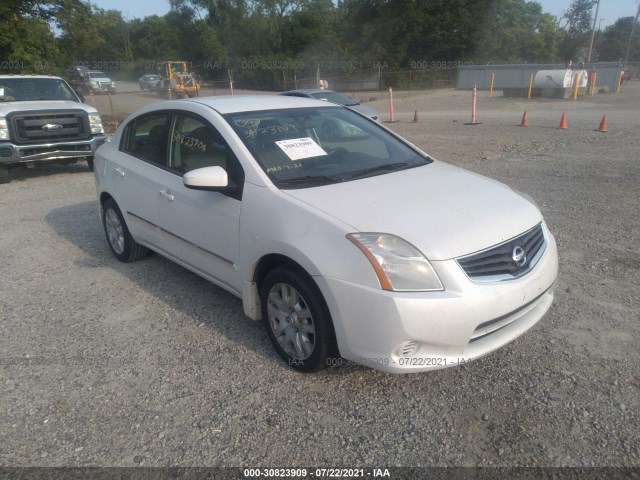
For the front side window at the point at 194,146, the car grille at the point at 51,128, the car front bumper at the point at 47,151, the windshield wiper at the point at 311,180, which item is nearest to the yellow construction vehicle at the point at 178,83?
the car grille at the point at 51,128

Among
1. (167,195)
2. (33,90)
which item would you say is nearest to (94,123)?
(33,90)

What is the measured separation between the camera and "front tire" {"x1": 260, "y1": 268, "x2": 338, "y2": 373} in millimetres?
3000

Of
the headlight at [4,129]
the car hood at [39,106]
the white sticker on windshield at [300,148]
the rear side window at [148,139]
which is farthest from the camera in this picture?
the car hood at [39,106]

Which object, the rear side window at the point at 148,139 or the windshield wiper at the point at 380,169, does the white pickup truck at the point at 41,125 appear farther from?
the windshield wiper at the point at 380,169

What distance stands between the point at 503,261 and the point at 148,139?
329cm

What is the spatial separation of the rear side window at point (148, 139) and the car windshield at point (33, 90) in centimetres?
670

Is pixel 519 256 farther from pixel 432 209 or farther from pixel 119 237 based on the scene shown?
pixel 119 237

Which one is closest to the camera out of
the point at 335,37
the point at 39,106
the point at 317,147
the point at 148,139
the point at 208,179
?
the point at 208,179

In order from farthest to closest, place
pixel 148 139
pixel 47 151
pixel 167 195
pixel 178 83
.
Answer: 1. pixel 178 83
2. pixel 47 151
3. pixel 148 139
4. pixel 167 195

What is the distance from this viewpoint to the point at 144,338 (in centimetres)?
384

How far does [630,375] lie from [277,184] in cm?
248

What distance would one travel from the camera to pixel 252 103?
13.8 feet

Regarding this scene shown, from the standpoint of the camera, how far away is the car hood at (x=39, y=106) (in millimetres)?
Answer: 9386

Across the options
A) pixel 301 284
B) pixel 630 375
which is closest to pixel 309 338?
pixel 301 284
